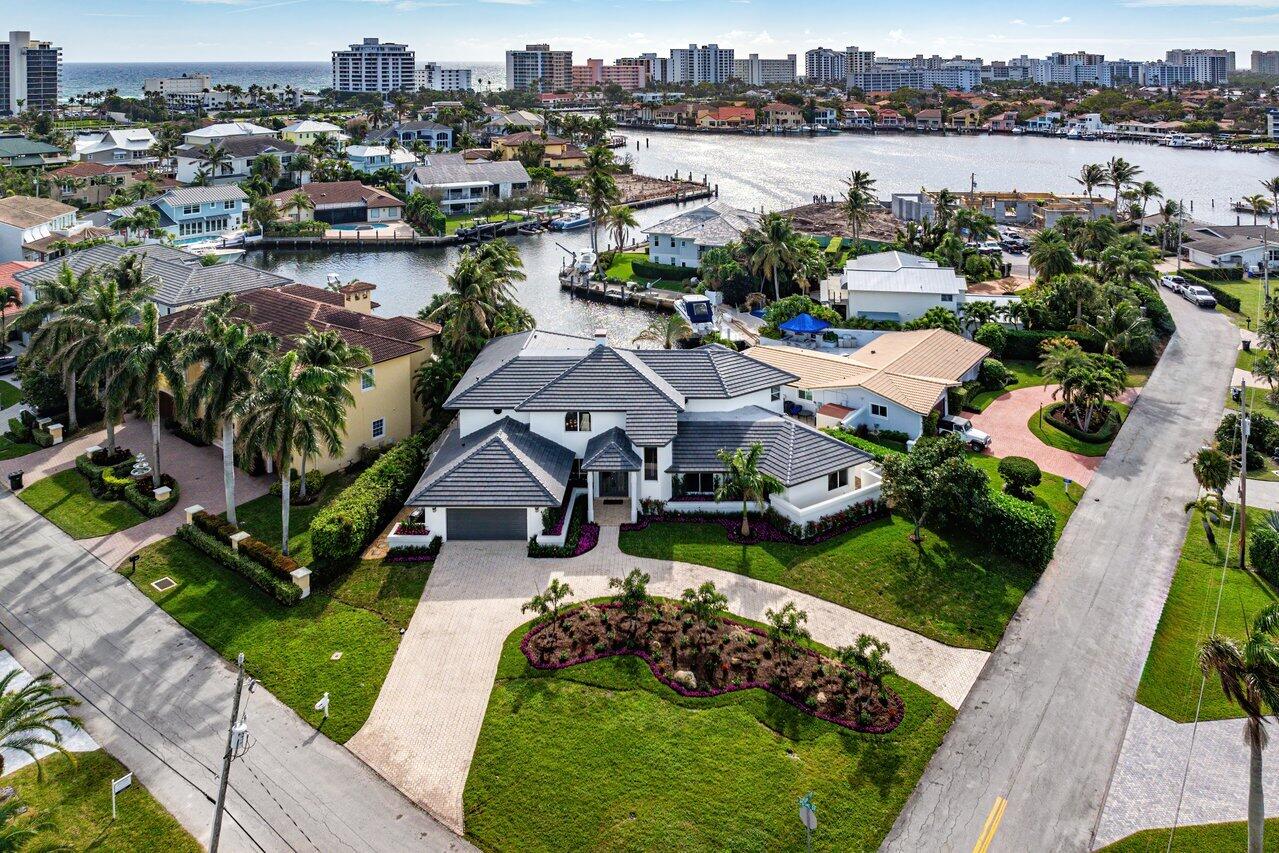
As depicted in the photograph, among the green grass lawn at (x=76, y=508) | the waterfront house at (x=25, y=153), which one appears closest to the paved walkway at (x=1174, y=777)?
the green grass lawn at (x=76, y=508)

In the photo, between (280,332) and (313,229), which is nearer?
(280,332)

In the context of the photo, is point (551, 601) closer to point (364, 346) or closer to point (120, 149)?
point (364, 346)

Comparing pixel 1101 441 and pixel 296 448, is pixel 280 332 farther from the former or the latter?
pixel 1101 441

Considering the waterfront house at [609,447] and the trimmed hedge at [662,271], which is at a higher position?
the trimmed hedge at [662,271]

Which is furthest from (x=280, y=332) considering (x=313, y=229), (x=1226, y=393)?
(x=313, y=229)

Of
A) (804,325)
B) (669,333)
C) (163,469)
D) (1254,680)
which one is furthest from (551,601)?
(804,325)

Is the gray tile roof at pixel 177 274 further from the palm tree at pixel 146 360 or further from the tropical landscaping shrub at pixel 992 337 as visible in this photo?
the tropical landscaping shrub at pixel 992 337
